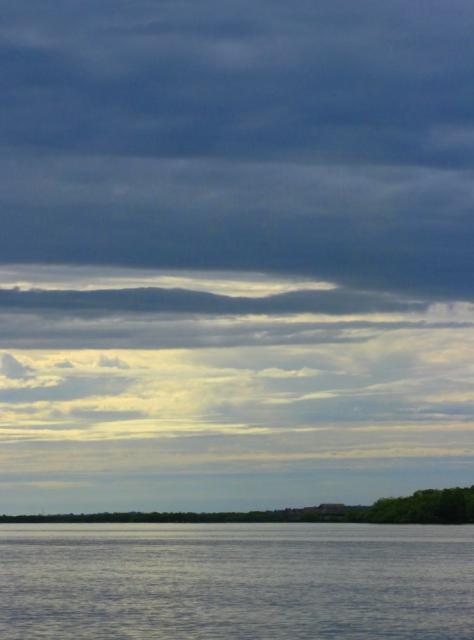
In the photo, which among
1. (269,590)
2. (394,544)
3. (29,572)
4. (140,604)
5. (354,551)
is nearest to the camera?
(140,604)

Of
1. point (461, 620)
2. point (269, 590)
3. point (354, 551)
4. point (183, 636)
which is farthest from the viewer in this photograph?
point (354, 551)

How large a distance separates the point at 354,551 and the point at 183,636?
101 m

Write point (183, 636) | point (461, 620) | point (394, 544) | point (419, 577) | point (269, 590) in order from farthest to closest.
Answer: point (394, 544) → point (419, 577) → point (269, 590) → point (461, 620) → point (183, 636)

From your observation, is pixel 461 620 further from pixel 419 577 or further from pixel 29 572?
pixel 29 572

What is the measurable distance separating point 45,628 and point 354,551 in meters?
99.6

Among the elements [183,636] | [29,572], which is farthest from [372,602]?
[29,572]

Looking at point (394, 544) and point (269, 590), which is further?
point (394, 544)

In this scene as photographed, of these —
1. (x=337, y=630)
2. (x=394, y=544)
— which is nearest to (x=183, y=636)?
(x=337, y=630)

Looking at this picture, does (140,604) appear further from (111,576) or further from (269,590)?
(111,576)

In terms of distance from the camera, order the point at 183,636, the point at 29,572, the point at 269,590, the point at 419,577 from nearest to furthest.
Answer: the point at 183,636 < the point at 269,590 < the point at 419,577 < the point at 29,572

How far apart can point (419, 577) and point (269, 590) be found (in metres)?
19.4

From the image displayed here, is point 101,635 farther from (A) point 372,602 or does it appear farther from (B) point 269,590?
(B) point 269,590

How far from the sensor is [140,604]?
81500 mm

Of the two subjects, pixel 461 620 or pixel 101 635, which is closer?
pixel 101 635
